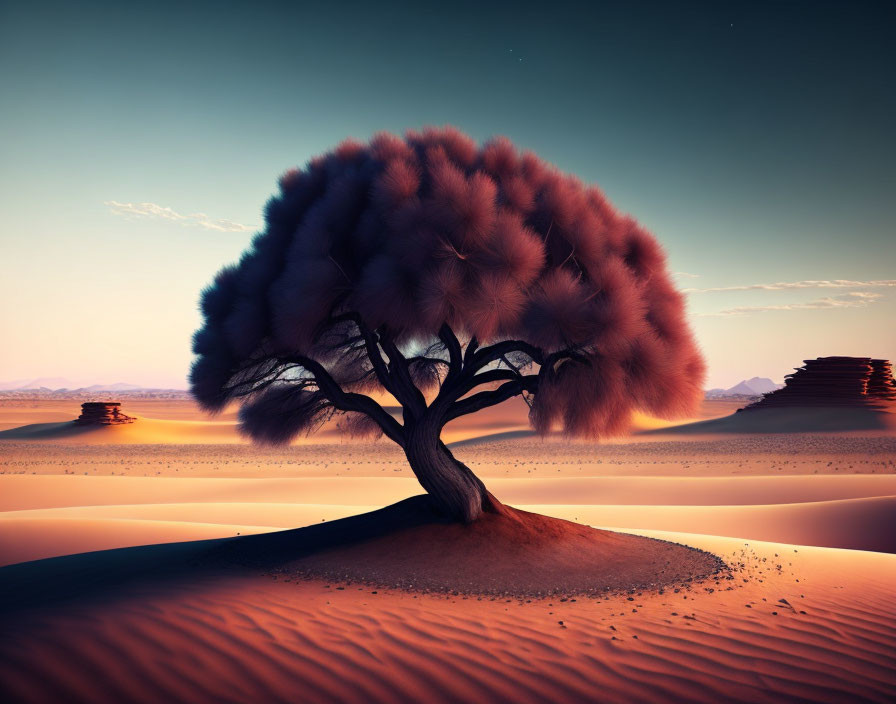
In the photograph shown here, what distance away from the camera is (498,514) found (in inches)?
418

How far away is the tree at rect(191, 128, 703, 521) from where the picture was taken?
28.6 ft

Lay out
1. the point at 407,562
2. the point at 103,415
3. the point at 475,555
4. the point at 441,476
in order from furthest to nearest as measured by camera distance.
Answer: the point at 103,415 < the point at 441,476 < the point at 475,555 < the point at 407,562

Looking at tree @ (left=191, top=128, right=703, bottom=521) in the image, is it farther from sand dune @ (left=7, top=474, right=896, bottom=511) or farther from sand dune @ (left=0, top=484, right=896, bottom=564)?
sand dune @ (left=7, top=474, right=896, bottom=511)

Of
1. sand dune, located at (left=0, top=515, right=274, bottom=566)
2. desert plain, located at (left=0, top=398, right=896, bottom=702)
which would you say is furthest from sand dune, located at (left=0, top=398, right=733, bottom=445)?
desert plain, located at (left=0, top=398, right=896, bottom=702)

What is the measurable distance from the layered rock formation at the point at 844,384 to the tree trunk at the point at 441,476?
138 feet

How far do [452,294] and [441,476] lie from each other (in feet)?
10.4

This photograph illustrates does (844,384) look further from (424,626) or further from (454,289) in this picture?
(424,626)

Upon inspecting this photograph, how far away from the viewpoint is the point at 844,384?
44750mm

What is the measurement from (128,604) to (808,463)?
98.9 feet

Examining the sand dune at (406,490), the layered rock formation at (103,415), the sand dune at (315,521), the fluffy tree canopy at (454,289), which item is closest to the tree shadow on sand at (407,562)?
Result: the fluffy tree canopy at (454,289)

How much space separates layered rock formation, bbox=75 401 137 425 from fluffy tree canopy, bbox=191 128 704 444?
145 ft

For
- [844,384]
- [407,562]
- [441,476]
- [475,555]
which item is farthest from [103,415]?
[844,384]

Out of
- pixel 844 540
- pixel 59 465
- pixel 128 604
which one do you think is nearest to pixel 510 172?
pixel 128 604

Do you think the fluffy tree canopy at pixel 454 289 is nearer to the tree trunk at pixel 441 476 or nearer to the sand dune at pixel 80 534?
the tree trunk at pixel 441 476
